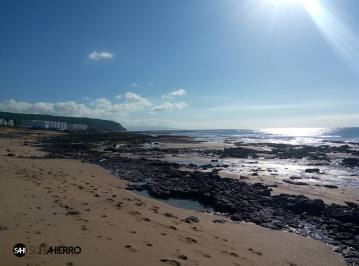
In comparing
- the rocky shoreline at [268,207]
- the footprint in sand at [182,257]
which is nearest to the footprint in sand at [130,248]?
the footprint in sand at [182,257]

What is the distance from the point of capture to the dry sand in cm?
776

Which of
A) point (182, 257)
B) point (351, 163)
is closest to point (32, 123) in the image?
point (351, 163)

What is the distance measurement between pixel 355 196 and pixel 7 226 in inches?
707

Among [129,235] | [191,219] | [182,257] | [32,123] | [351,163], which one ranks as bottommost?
[351,163]

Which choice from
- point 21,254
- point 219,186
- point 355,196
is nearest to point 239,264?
point 21,254

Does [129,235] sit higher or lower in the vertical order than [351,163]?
higher

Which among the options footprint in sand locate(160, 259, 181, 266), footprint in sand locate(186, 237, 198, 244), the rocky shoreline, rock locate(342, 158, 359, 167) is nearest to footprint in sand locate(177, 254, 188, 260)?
footprint in sand locate(160, 259, 181, 266)

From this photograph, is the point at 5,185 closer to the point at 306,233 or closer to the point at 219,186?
the point at 219,186

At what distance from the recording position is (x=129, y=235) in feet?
30.8

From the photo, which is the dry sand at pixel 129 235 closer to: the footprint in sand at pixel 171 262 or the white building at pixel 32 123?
the footprint in sand at pixel 171 262

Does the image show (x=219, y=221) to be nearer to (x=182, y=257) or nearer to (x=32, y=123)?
(x=182, y=257)

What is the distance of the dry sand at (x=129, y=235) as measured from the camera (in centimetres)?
776

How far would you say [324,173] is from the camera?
29.4 meters

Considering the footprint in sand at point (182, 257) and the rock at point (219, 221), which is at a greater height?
the footprint in sand at point (182, 257)
